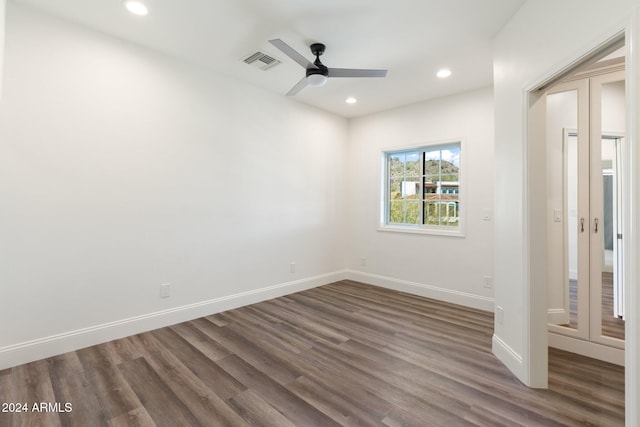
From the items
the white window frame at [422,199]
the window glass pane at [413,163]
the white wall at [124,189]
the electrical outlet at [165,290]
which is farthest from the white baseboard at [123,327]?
the window glass pane at [413,163]

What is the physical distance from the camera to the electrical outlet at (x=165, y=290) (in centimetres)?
303

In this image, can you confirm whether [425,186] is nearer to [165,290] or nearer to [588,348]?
[588,348]

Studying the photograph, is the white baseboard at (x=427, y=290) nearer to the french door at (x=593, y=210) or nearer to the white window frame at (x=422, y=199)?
the white window frame at (x=422, y=199)

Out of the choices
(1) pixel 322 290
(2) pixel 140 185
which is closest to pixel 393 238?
(1) pixel 322 290

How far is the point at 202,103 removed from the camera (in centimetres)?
330

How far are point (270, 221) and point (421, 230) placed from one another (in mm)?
2165

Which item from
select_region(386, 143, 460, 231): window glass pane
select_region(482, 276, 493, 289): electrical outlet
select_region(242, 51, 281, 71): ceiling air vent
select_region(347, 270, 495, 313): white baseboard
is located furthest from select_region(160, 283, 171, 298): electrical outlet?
select_region(482, 276, 493, 289): electrical outlet

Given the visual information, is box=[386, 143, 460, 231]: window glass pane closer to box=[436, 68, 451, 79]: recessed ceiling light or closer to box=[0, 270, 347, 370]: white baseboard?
box=[436, 68, 451, 79]: recessed ceiling light

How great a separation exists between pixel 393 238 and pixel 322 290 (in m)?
1.35

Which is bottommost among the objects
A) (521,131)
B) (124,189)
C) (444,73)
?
(124,189)

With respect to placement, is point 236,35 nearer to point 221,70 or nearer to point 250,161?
point 221,70

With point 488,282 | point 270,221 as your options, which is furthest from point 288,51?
point 488,282

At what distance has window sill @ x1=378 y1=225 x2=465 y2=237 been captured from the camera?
12.9ft

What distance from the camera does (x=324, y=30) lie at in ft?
8.39
